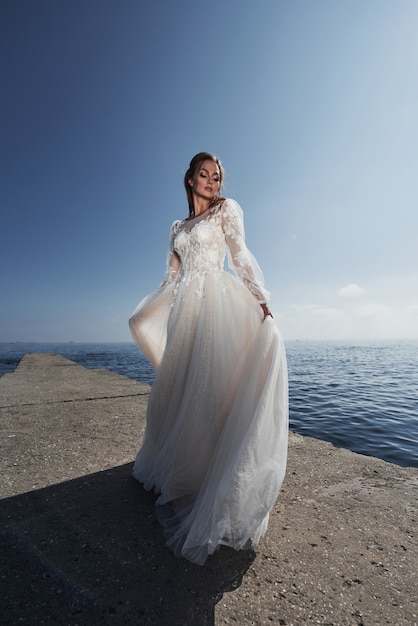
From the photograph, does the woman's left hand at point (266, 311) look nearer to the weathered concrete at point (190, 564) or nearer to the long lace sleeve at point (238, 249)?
the long lace sleeve at point (238, 249)

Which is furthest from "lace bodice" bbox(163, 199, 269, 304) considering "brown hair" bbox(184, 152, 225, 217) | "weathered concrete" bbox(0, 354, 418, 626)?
"weathered concrete" bbox(0, 354, 418, 626)

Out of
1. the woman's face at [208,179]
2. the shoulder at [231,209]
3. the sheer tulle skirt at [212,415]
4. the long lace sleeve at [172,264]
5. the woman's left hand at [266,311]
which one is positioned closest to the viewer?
the sheer tulle skirt at [212,415]

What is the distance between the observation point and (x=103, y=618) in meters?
1.29

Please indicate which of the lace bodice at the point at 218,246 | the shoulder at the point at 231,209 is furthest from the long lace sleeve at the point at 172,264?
the shoulder at the point at 231,209

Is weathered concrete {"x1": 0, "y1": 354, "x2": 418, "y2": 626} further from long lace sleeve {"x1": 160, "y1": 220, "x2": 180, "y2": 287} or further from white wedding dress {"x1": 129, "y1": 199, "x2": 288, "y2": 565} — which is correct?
long lace sleeve {"x1": 160, "y1": 220, "x2": 180, "y2": 287}

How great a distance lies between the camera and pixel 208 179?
2928mm

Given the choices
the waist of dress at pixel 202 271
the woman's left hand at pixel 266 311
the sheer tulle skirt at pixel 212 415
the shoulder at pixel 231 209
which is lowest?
the sheer tulle skirt at pixel 212 415

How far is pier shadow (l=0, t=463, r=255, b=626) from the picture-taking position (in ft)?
4.33

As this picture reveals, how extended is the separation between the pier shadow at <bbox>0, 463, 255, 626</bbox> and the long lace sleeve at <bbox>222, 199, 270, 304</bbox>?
71.7 inches

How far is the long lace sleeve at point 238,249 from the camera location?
2477 mm

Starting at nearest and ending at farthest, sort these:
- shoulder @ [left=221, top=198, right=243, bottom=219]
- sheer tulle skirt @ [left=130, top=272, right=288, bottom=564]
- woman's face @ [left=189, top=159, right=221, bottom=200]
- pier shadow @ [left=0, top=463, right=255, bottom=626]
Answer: pier shadow @ [left=0, top=463, right=255, bottom=626] → sheer tulle skirt @ [left=130, top=272, right=288, bottom=564] → shoulder @ [left=221, top=198, right=243, bottom=219] → woman's face @ [left=189, top=159, right=221, bottom=200]

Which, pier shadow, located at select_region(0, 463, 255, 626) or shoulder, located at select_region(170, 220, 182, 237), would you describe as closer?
pier shadow, located at select_region(0, 463, 255, 626)

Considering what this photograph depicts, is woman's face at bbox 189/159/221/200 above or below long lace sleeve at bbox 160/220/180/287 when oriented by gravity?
above

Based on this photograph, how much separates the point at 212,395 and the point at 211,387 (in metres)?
0.06
